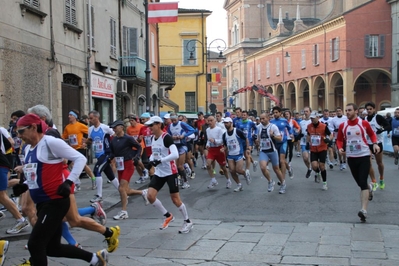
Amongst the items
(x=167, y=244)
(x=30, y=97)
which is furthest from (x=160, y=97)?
(x=167, y=244)

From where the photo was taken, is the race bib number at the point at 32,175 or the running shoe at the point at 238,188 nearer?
the race bib number at the point at 32,175

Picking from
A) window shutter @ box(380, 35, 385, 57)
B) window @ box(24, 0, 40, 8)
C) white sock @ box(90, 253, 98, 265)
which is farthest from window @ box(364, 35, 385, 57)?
white sock @ box(90, 253, 98, 265)

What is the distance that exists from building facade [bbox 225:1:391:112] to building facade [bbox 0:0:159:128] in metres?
25.5

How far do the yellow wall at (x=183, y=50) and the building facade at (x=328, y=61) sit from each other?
321 inches

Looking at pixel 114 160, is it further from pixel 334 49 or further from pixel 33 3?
pixel 334 49

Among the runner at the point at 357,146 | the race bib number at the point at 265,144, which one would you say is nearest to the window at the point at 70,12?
the race bib number at the point at 265,144

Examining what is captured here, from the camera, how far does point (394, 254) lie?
674 centimetres

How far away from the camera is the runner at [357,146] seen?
9.16 meters

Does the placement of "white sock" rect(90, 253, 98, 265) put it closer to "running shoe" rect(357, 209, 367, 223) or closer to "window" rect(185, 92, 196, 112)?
"running shoe" rect(357, 209, 367, 223)

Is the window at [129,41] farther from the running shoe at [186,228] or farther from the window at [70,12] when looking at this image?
the running shoe at [186,228]

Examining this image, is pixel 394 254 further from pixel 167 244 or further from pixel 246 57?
pixel 246 57

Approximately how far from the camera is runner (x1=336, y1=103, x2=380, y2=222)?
30.1 ft

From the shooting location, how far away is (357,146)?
9.41 meters

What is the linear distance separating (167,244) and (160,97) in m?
26.1
